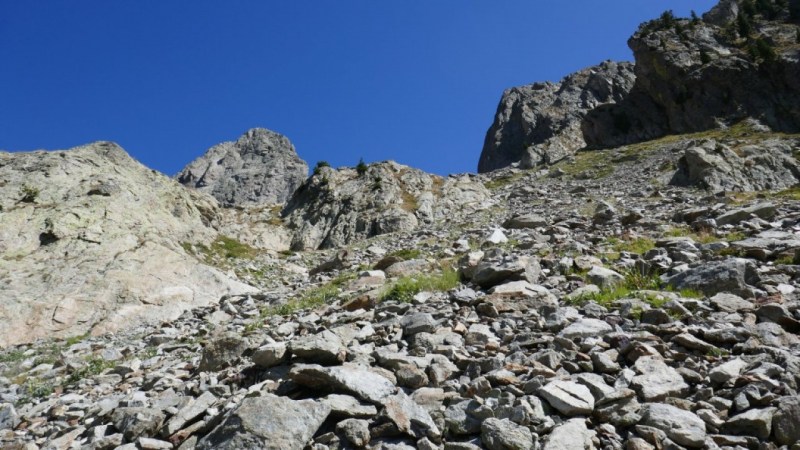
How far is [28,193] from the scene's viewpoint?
27766 mm

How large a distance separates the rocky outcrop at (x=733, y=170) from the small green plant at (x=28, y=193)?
4323 centimetres

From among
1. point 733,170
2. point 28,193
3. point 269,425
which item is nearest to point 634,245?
point 269,425

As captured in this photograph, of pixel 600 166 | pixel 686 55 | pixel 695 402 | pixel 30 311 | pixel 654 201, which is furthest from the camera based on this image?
pixel 686 55

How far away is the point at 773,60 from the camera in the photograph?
82.8 metres

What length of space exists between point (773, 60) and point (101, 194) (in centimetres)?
Result: 10463

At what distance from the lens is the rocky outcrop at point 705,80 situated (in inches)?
3125

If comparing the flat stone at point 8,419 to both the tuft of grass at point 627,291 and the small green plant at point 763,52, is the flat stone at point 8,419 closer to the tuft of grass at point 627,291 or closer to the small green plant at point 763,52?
the tuft of grass at point 627,291

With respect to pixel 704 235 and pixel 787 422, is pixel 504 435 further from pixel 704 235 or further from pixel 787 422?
pixel 704 235

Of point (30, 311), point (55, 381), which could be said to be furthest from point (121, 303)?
point (55, 381)

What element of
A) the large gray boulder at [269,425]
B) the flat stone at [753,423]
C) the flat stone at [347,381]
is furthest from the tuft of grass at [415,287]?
the flat stone at [753,423]

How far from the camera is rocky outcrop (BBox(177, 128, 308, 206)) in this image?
161m

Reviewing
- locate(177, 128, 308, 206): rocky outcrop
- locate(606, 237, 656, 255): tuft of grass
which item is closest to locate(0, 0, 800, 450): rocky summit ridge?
locate(606, 237, 656, 255): tuft of grass

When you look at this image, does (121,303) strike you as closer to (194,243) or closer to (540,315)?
(194,243)

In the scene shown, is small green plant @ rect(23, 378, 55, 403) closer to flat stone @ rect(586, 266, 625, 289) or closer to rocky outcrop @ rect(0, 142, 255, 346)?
rocky outcrop @ rect(0, 142, 255, 346)
